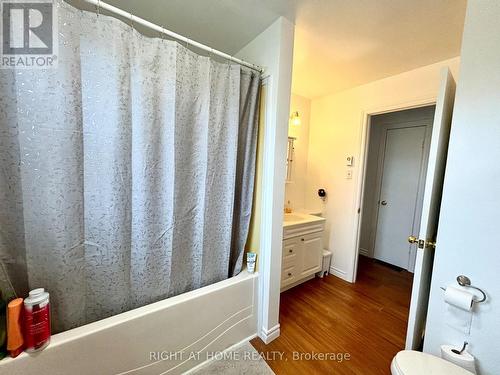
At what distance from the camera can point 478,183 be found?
96cm

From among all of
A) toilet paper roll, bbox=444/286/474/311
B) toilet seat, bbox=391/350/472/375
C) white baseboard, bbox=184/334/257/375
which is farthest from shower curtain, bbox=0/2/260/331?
toilet paper roll, bbox=444/286/474/311

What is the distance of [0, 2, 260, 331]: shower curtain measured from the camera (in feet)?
2.94

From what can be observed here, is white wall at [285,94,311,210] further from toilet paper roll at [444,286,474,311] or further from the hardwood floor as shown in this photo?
toilet paper roll at [444,286,474,311]

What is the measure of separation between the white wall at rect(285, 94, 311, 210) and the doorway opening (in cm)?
87

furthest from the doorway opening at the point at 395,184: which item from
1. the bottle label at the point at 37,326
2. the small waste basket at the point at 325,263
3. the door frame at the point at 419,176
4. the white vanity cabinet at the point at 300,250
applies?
the bottle label at the point at 37,326

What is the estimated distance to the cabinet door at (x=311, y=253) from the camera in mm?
2322

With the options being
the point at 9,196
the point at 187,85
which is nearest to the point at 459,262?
the point at 187,85

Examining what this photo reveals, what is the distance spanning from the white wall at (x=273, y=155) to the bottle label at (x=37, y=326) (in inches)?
47.5

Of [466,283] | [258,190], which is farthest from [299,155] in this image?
[466,283]

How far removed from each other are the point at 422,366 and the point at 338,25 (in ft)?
6.95

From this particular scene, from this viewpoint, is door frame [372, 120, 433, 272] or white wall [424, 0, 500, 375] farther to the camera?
door frame [372, 120, 433, 272]

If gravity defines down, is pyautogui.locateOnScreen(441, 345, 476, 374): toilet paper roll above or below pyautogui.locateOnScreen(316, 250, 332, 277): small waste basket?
above

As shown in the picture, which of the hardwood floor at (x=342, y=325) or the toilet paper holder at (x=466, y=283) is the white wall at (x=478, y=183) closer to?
the toilet paper holder at (x=466, y=283)

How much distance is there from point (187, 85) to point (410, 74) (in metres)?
2.21
